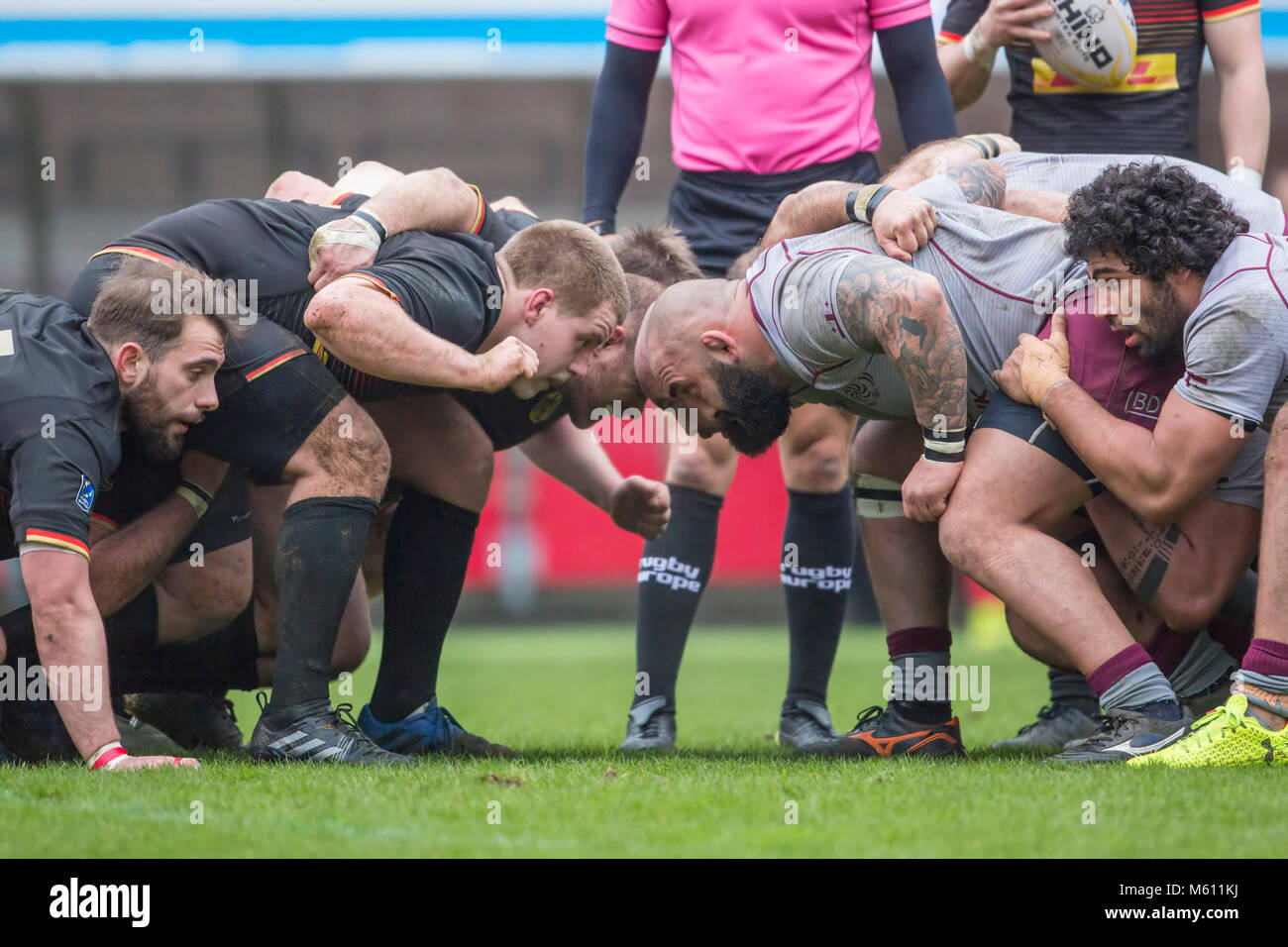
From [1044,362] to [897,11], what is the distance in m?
1.51

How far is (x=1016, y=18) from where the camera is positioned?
14.5ft

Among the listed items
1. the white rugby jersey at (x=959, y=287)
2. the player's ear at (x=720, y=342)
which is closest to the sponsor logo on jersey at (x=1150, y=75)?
the white rugby jersey at (x=959, y=287)

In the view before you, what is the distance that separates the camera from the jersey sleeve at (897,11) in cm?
442

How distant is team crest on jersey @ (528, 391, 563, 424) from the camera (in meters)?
4.20

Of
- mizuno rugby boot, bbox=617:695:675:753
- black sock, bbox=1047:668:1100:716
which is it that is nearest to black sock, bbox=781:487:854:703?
mizuno rugby boot, bbox=617:695:675:753

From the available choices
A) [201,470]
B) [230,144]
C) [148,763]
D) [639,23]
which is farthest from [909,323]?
[230,144]

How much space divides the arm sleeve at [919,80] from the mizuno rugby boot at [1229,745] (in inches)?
81.5

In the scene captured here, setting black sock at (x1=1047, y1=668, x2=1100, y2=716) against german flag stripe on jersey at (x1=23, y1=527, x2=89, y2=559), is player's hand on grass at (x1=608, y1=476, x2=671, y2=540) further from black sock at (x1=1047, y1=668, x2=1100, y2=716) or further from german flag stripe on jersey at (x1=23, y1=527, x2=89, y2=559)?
german flag stripe on jersey at (x1=23, y1=527, x2=89, y2=559)

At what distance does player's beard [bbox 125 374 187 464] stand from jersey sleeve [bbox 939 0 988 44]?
3051 millimetres

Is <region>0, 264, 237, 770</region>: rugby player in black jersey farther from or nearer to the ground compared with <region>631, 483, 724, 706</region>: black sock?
farther from the ground

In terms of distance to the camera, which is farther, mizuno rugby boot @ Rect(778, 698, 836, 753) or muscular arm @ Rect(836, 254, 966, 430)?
mizuno rugby boot @ Rect(778, 698, 836, 753)

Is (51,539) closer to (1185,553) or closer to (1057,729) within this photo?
(1185,553)
